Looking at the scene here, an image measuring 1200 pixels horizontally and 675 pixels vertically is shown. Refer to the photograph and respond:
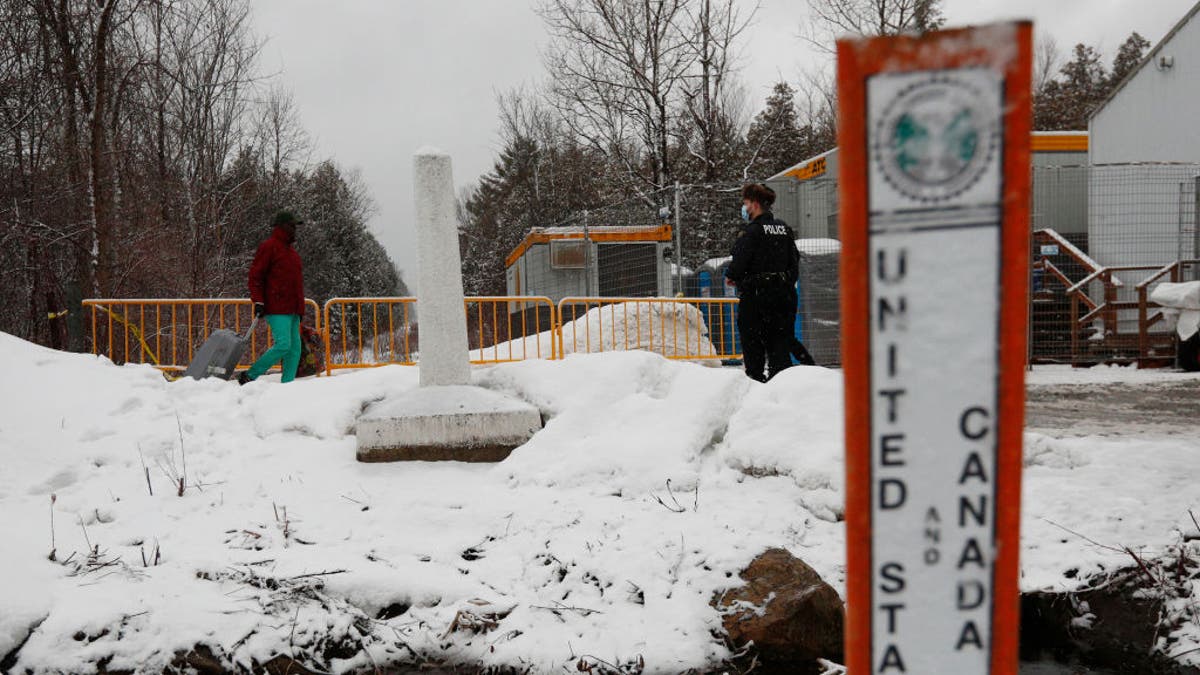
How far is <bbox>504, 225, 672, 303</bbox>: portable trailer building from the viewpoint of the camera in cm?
1454

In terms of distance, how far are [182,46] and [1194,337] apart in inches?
993

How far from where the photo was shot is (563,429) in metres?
5.16

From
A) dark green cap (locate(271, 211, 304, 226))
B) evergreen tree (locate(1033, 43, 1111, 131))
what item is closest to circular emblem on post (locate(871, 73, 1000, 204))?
dark green cap (locate(271, 211, 304, 226))

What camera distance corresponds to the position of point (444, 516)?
4258mm

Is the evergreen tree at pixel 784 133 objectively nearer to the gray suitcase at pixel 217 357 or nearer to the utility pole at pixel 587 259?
the utility pole at pixel 587 259

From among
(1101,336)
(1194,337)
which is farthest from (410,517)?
(1101,336)

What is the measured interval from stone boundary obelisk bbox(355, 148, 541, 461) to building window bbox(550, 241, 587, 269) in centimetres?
1007

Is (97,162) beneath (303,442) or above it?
above

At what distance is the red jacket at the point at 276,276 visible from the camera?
7.72 meters

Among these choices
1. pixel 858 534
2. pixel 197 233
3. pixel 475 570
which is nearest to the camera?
pixel 858 534

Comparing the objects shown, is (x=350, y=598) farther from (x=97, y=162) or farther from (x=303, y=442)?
(x=97, y=162)

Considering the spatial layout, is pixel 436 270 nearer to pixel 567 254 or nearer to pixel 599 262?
pixel 599 262


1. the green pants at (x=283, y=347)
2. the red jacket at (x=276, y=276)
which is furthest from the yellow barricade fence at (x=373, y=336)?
the red jacket at (x=276, y=276)

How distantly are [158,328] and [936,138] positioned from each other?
425 inches
